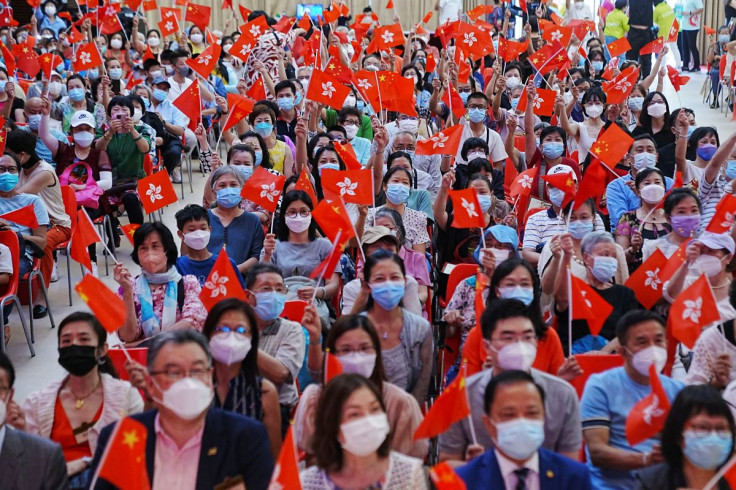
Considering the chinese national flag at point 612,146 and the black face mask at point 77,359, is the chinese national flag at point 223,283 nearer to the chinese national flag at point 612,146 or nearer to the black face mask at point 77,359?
the black face mask at point 77,359

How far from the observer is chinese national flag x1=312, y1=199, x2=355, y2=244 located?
4.63m

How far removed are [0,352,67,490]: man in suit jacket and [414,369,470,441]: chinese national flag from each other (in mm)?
1158

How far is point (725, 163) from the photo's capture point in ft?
20.3

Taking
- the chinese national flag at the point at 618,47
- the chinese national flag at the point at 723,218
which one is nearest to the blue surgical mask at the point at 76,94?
the chinese national flag at the point at 618,47

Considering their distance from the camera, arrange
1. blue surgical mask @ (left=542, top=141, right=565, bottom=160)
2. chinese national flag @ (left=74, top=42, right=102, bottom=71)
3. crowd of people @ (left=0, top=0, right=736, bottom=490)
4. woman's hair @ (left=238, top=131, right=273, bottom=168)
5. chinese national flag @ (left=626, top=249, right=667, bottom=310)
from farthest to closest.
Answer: chinese national flag @ (left=74, top=42, right=102, bottom=71) → woman's hair @ (left=238, top=131, right=273, bottom=168) → blue surgical mask @ (left=542, top=141, right=565, bottom=160) → chinese national flag @ (left=626, top=249, right=667, bottom=310) → crowd of people @ (left=0, top=0, right=736, bottom=490)

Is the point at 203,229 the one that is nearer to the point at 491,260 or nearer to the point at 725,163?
the point at 491,260

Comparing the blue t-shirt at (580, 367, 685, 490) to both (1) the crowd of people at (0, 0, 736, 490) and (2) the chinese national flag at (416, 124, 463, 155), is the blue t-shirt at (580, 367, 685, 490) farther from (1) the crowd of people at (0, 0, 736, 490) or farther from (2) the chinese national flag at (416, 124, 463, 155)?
(2) the chinese national flag at (416, 124, 463, 155)

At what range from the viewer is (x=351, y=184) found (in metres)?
5.21

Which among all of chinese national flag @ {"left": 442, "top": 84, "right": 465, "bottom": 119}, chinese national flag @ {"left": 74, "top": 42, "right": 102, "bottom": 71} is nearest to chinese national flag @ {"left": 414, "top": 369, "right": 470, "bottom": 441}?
chinese national flag @ {"left": 442, "top": 84, "right": 465, "bottom": 119}

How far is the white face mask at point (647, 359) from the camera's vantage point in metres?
3.26

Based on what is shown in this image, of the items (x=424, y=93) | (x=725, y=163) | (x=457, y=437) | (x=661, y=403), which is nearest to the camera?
(x=661, y=403)

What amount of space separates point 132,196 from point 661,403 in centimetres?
507

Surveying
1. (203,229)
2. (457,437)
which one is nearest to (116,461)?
(457,437)

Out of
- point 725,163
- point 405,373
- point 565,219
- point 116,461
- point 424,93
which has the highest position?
point 424,93
